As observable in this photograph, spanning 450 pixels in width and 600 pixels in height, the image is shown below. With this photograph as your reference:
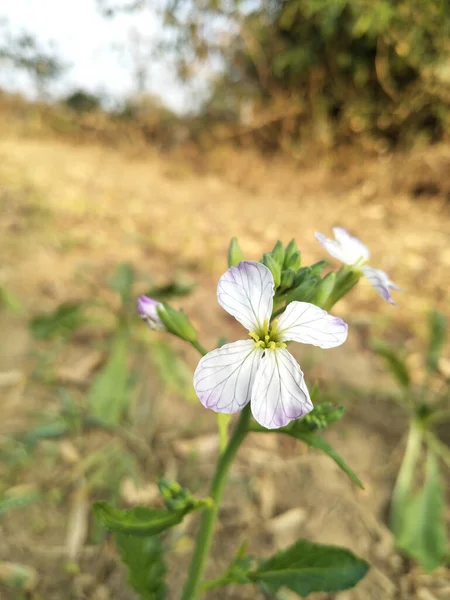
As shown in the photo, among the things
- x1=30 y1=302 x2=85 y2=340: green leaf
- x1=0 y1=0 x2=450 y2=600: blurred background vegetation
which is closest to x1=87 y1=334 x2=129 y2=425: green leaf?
x1=0 y1=0 x2=450 y2=600: blurred background vegetation

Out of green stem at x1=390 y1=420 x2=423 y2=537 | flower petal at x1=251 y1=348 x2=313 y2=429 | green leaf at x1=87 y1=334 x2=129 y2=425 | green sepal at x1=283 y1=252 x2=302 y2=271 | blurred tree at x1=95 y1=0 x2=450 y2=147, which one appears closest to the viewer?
flower petal at x1=251 y1=348 x2=313 y2=429

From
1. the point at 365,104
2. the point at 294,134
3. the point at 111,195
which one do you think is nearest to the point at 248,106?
the point at 294,134

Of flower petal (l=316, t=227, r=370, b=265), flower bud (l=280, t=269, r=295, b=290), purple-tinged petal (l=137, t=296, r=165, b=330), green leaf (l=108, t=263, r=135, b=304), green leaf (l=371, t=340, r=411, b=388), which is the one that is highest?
green leaf (l=108, t=263, r=135, b=304)

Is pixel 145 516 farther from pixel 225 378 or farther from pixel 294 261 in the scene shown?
pixel 294 261

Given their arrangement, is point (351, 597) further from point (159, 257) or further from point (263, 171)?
point (263, 171)

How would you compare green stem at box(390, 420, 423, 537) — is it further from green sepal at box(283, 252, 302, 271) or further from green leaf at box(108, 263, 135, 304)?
green leaf at box(108, 263, 135, 304)

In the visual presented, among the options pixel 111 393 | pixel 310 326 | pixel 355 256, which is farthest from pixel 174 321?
pixel 111 393

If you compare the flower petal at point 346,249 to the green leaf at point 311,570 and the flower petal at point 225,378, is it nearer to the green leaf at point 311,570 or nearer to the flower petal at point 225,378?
the flower petal at point 225,378
